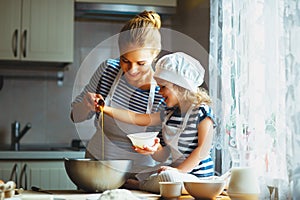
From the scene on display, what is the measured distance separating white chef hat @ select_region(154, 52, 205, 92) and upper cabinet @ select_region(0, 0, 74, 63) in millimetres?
1283

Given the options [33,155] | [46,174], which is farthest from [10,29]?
[46,174]

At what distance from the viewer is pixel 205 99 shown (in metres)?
1.76

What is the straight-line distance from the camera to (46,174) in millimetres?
2697

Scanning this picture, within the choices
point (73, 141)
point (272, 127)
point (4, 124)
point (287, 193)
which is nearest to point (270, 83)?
point (272, 127)

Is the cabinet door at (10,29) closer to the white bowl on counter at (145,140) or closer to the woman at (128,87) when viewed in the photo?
the woman at (128,87)

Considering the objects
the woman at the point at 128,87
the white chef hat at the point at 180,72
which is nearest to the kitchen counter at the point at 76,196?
the woman at the point at 128,87

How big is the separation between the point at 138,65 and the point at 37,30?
1206mm

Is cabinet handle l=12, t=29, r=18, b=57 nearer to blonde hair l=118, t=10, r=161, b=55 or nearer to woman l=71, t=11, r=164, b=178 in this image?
woman l=71, t=11, r=164, b=178

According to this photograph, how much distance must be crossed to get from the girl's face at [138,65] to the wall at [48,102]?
1.18m

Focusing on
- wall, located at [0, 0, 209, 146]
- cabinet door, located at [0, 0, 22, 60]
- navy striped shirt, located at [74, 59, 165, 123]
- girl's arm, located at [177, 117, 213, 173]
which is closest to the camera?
girl's arm, located at [177, 117, 213, 173]

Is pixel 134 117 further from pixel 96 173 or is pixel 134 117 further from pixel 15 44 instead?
pixel 15 44

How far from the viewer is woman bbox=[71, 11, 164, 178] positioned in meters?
1.88

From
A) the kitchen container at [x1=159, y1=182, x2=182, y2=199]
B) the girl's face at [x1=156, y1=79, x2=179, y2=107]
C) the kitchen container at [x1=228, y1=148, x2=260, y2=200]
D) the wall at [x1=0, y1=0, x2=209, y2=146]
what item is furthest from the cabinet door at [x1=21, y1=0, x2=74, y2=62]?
the kitchen container at [x1=228, y1=148, x2=260, y2=200]

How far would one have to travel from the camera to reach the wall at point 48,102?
3127mm
